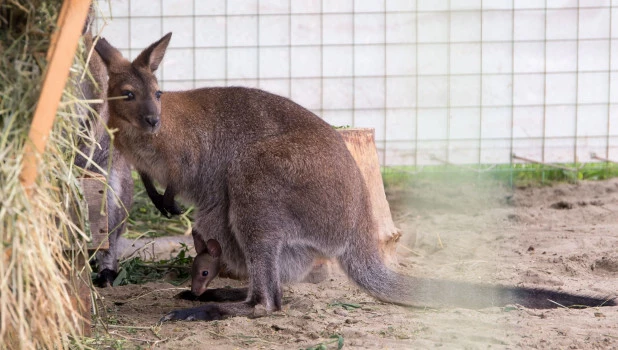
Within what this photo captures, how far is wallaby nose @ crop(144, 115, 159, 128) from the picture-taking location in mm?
4914

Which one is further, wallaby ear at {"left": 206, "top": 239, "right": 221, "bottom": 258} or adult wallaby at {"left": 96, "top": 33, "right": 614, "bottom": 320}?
wallaby ear at {"left": 206, "top": 239, "right": 221, "bottom": 258}

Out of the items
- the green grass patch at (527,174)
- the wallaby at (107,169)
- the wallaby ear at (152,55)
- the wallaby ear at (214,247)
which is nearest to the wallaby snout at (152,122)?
the wallaby ear at (152,55)

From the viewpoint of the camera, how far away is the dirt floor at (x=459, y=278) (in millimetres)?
4152

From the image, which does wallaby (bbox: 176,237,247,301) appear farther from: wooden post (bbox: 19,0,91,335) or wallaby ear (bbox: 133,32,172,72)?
wooden post (bbox: 19,0,91,335)

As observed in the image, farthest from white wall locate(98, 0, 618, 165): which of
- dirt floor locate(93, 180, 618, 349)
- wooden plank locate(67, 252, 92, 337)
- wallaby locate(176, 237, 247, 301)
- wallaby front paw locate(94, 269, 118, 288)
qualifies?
wooden plank locate(67, 252, 92, 337)

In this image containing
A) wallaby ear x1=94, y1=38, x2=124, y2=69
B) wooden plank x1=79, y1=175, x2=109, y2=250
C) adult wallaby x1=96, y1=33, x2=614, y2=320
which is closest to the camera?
wooden plank x1=79, y1=175, x2=109, y2=250

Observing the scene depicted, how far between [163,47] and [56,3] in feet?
5.78

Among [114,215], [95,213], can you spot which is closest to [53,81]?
[95,213]

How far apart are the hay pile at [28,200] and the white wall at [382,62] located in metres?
5.69

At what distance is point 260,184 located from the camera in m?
4.84

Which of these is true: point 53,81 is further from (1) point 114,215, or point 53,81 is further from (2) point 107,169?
(1) point 114,215

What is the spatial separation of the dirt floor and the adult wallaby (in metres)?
0.15

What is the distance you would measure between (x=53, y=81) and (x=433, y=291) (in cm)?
244

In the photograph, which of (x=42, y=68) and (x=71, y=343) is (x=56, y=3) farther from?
(x=71, y=343)
